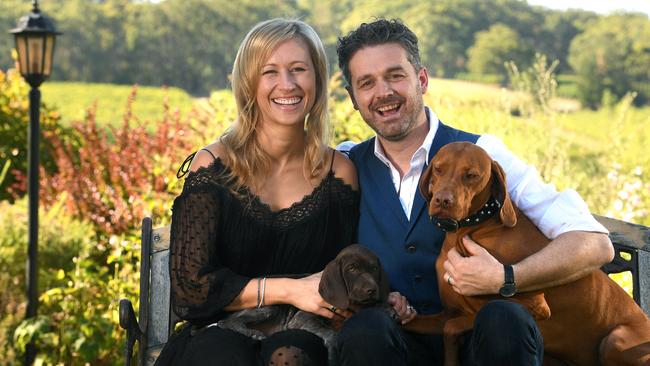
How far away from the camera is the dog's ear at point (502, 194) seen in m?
2.96

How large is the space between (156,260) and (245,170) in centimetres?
70

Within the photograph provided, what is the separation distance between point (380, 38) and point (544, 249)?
3.89 ft

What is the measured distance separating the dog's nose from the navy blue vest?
55 centimetres

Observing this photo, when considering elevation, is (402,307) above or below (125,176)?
below

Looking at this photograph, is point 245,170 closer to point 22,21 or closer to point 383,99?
point 383,99

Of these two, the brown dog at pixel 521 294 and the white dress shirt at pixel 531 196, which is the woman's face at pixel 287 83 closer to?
the white dress shirt at pixel 531 196

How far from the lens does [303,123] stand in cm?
375

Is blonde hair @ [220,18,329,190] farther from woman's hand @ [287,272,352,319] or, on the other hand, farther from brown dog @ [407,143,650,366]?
brown dog @ [407,143,650,366]

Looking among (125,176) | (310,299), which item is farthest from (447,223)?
(125,176)

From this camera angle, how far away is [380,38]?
361 cm

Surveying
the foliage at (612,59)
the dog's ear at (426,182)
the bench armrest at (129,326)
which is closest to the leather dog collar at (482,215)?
the dog's ear at (426,182)

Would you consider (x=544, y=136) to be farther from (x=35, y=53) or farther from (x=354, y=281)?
(x=354, y=281)

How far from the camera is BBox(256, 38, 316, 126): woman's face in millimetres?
3537

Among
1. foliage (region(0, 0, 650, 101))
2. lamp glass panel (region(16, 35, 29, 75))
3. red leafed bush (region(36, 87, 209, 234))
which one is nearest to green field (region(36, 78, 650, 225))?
red leafed bush (region(36, 87, 209, 234))
